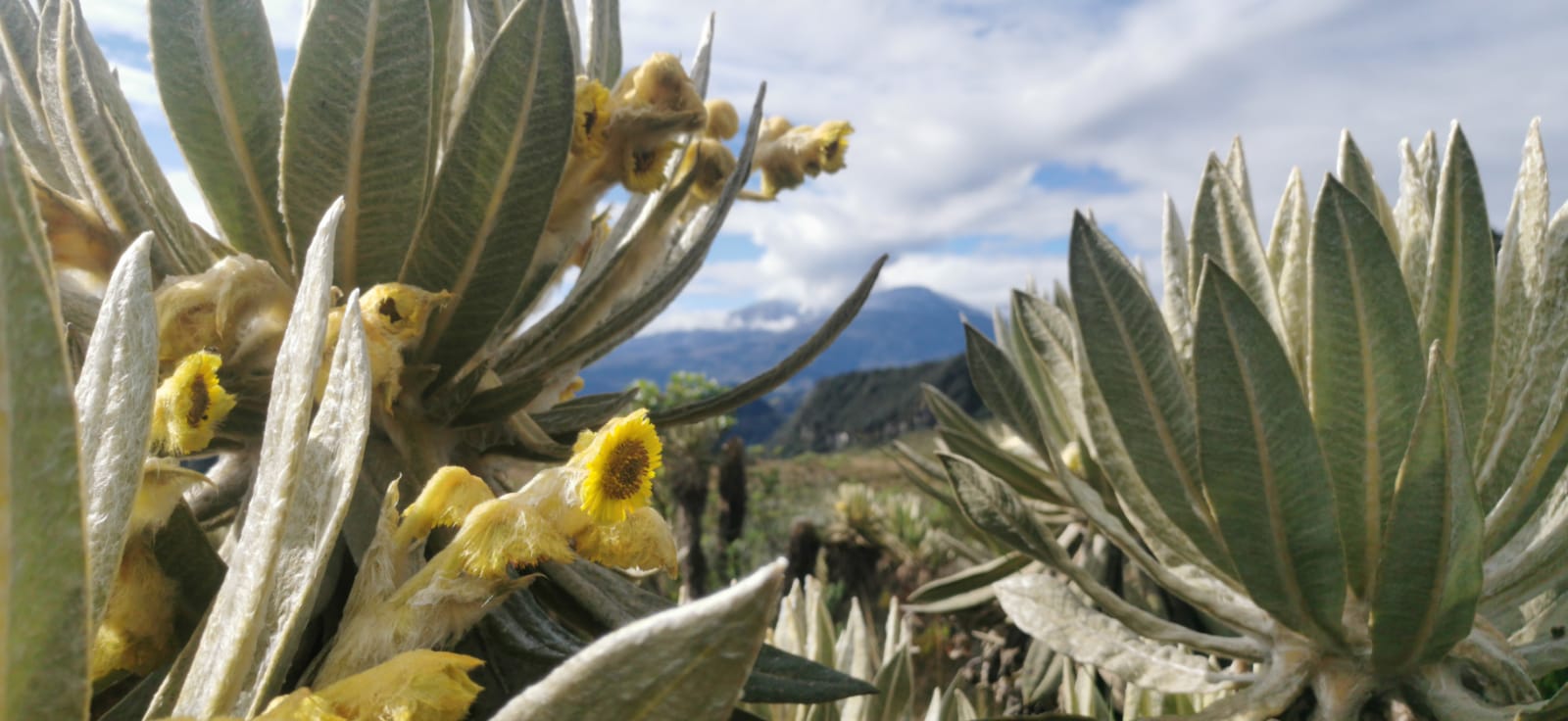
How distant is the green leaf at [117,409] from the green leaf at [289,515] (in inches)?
2.3

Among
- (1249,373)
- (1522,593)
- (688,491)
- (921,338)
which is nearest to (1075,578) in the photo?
(1249,373)

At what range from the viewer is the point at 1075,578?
1.04m

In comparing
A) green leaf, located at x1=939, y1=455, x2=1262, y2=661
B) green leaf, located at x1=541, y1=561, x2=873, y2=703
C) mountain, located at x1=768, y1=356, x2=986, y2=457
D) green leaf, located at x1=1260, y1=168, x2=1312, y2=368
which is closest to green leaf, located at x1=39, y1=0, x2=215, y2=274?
green leaf, located at x1=541, y1=561, x2=873, y2=703

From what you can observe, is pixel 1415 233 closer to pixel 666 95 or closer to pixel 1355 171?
pixel 1355 171

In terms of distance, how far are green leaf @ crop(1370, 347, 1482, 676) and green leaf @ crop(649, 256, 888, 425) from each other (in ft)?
1.60

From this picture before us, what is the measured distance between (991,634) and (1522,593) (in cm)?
109

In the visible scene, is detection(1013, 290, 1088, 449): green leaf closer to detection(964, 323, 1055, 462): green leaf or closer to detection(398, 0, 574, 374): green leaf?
detection(964, 323, 1055, 462): green leaf

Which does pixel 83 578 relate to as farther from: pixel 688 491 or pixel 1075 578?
pixel 688 491

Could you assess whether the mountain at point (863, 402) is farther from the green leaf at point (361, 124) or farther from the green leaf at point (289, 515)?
the green leaf at point (289, 515)

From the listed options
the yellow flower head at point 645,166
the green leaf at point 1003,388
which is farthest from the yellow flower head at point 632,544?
the green leaf at point 1003,388

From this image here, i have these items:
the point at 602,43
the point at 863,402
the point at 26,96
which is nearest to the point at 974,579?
the point at 602,43

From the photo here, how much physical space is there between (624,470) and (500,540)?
0.27ft

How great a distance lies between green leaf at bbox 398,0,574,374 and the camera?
726 millimetres

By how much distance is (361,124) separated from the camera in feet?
2.40
